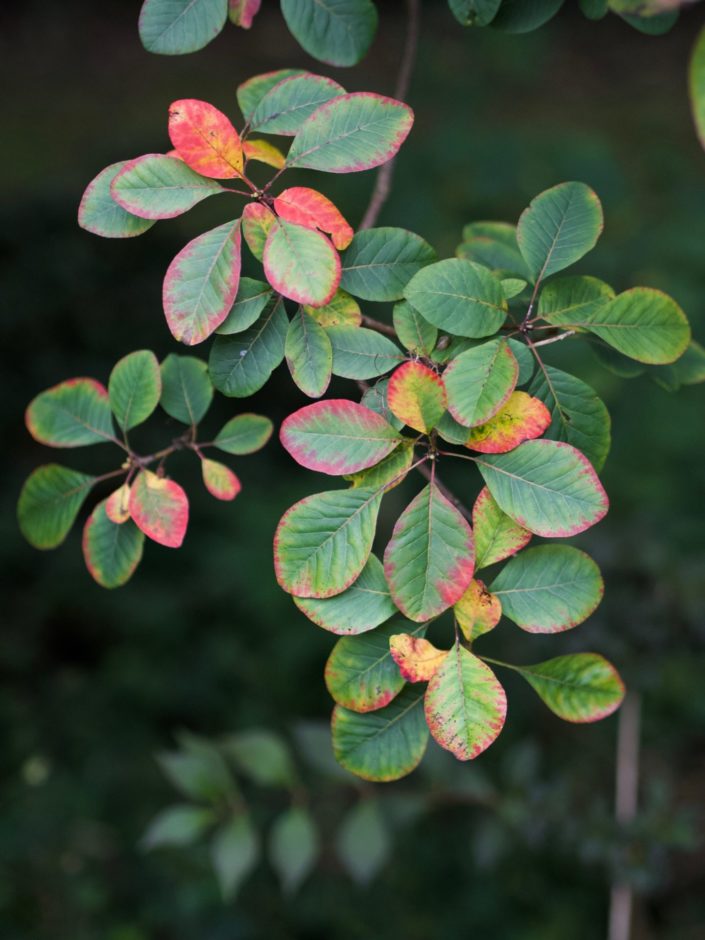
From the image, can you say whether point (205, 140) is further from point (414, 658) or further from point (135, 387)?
point (414, 658)

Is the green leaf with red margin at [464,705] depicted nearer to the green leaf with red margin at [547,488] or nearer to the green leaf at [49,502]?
the green leaf with red margin at [547,488]

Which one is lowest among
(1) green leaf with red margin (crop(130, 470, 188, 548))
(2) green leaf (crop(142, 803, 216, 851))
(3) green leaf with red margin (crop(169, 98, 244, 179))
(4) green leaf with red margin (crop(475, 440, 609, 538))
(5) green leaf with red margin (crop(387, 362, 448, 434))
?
(2) green leaf (crop(142, 803, 216, 851))

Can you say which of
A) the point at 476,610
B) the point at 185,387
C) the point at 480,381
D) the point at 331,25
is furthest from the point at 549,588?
the point at 331,25

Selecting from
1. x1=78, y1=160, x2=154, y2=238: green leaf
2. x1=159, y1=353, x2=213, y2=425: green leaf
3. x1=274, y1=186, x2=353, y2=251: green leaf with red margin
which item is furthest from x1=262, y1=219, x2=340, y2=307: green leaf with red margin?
x1=159, y1=353, x2=213, y2=425: green leaf

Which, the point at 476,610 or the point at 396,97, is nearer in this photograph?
the point at 476,610

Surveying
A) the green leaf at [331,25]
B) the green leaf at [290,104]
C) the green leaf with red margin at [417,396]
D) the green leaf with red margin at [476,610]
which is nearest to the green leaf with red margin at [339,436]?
the green leaf with red margin at [417,396]

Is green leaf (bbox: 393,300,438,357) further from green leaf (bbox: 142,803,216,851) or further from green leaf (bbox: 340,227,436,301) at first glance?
green leaf (bbox: 142,803,216,851)
